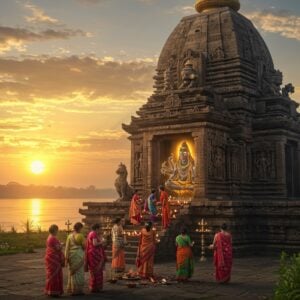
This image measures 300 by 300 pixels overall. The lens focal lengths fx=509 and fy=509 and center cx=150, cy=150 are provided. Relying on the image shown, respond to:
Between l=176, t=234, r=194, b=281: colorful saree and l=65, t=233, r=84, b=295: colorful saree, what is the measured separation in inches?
128

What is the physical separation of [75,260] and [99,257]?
0.91 meters

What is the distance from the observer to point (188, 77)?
29.5 metres

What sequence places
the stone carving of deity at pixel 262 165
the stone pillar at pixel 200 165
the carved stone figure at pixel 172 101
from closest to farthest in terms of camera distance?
the stone pillar at pixel 200 165, the carved stone figure at pixel 172 101, the stone carving of deity at pixel 262 165

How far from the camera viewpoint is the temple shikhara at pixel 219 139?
2355 cm

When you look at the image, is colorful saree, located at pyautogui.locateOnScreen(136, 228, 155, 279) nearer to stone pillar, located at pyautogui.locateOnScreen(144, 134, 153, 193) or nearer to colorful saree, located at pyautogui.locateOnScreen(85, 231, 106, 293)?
colorful saree, located at pyautogui.locateOnScreen(85, 231, 106, 293)

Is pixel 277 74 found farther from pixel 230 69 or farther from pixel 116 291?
pixel 116 291

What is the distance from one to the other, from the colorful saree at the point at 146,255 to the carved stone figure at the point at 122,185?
39.6 feet

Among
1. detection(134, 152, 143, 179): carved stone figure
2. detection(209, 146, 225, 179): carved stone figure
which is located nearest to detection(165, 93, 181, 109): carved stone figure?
detection(209, 146, 225, 179): carved stone figure

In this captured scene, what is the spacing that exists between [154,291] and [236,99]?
17.7 metres

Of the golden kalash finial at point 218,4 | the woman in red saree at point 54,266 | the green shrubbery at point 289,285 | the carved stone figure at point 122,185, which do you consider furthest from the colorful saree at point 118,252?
the golden kalash finial at point 218,4

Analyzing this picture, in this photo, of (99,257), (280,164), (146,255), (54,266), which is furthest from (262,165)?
(54,266)

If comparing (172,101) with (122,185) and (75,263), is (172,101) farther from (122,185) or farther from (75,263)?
(75,263)

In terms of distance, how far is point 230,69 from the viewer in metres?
30.8

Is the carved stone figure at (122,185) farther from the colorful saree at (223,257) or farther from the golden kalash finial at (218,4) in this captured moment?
the golden kalash finial at (218,4)
